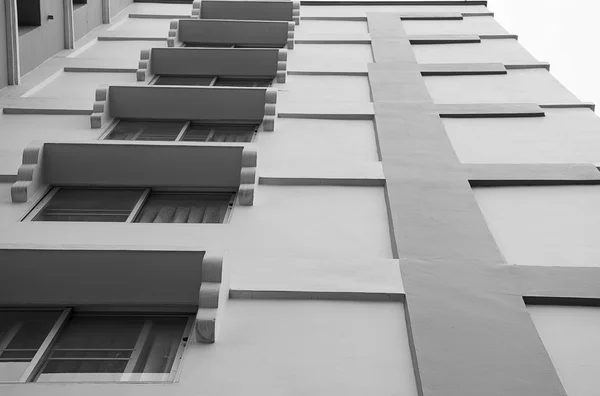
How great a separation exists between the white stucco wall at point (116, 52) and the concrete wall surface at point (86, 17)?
371 mm

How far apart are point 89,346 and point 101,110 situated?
5408mm

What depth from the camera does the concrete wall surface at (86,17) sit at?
50.5 feet

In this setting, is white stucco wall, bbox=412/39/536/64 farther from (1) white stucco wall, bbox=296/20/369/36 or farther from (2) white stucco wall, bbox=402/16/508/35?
(1) white stucco wall, bbox=296/20/369/36

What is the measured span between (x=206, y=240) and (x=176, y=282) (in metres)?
0.99

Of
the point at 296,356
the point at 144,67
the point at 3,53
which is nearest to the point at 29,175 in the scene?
the point at 3,53

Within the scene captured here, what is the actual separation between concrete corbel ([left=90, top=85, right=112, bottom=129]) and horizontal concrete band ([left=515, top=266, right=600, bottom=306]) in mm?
6231

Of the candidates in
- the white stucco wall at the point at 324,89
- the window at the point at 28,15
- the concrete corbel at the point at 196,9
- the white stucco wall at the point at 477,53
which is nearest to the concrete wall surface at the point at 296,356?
the white stucco wall at the point at 324,89

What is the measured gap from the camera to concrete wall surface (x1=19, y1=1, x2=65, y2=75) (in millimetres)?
12711

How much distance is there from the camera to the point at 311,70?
13.7m

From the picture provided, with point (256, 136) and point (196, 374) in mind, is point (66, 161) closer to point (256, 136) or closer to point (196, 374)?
point (256, 136)

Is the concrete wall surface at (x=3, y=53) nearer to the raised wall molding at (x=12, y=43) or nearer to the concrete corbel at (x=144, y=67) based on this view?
the raised wall molding at (x=12, y=43)

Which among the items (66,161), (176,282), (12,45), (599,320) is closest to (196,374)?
(176,282)

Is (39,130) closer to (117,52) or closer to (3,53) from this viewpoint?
(3,53)

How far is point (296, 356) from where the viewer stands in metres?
5.83
